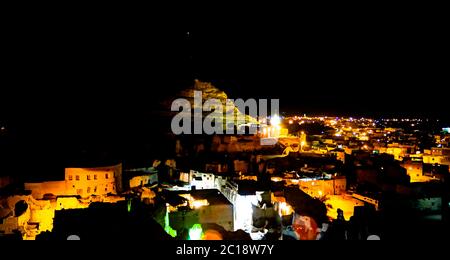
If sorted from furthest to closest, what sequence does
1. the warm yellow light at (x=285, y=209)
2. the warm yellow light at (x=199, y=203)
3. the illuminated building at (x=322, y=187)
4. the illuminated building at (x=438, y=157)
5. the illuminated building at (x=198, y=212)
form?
the illuminated building at (x=438, y=157), the illuminated building at (x=322, y=187), the warm yellow light at (x=285, y=209), the warm yellow light at (x=199, y=203), the illuminated building at (x=198, y=212)

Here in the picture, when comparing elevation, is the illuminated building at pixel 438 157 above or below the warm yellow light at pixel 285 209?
above

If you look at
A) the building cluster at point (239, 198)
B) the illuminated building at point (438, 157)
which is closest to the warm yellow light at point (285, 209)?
the building cluster at point (239, 198)

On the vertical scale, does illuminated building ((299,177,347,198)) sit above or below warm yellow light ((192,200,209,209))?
below

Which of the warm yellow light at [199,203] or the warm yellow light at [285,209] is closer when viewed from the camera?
the warm yellow light at [199,203]

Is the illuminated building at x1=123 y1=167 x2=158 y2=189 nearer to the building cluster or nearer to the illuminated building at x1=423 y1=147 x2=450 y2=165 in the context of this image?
the building cluster

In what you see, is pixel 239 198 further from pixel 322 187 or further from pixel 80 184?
pixel 80 184

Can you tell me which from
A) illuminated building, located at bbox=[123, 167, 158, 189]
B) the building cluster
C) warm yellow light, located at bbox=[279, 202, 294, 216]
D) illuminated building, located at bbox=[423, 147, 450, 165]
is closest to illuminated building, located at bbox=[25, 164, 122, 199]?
the building cluster

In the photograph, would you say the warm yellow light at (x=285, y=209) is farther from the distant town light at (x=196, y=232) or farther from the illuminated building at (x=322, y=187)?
the illuminated building at (x=322, y=187)

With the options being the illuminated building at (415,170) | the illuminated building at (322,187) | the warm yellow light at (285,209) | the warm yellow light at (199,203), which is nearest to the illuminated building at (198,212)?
the warm yellow light at (199,203)

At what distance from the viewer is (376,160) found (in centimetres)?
2403

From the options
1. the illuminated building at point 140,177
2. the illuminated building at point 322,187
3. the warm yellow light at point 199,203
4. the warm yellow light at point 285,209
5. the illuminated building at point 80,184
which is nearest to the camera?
the warm yellow light at point 199,203

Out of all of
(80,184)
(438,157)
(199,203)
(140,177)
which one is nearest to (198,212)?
(199,203)
